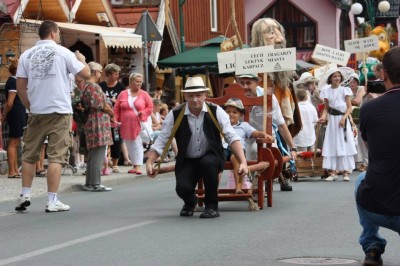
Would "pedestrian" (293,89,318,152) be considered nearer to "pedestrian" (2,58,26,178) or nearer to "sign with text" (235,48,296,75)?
"pedestrian" (2,58,26,178)

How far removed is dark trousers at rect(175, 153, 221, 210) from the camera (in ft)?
41.8

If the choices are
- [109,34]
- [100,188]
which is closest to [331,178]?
[100,188]

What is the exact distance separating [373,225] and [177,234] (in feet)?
9.76

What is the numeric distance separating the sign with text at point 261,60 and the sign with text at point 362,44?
42.8 feet

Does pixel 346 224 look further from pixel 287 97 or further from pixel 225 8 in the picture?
pixel 225 8

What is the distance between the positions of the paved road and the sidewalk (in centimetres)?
156

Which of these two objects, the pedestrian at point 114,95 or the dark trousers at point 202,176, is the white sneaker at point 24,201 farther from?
the pedestrian at point 114,95

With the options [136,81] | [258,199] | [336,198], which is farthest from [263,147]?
[136,81]

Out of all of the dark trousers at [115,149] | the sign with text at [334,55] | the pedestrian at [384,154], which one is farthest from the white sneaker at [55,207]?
the sign with text at [334,55]

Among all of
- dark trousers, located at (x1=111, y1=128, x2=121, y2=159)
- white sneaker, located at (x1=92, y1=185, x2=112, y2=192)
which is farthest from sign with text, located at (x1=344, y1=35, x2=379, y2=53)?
white sneaker, located at (x1=92, y1=185, x2=112, y2=192)

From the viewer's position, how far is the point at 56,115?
541 inches

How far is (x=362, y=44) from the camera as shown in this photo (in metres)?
27.9

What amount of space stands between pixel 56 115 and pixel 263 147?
7.49 ft

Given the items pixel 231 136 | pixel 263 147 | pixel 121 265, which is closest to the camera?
pixel 121 265
